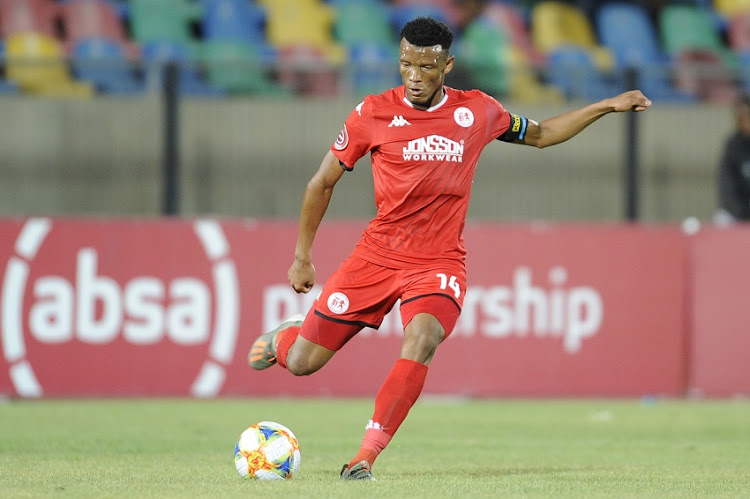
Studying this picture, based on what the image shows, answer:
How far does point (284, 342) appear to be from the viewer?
7535 mm

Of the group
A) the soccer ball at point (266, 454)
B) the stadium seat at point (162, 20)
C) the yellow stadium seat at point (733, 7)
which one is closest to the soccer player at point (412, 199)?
the soccer ball at point (266, 454)

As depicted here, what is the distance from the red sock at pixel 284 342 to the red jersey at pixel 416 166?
31.4 inches

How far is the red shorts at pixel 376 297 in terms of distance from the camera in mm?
6832

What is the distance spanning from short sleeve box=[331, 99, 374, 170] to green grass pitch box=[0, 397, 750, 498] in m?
1.68

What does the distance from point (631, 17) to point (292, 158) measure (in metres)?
6.60

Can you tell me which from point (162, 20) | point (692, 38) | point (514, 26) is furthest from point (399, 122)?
point (692, 38)

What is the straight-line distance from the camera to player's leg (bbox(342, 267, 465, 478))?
21.5 feet

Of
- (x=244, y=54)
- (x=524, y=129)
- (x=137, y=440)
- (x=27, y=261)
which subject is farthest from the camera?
(x=244, y=54)

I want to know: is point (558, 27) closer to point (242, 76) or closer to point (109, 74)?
point (242, 76)

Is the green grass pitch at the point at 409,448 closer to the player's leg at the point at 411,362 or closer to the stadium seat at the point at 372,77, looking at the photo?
the player's leg at the point at 411,362

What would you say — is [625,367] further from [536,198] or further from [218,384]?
[218,384]

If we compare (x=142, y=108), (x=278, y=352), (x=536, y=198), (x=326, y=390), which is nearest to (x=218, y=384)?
(x=326, y=390)

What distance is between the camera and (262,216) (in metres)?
13.1

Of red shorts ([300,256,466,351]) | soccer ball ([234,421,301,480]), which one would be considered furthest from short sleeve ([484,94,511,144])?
soccer ball ([234,421,301,480])
